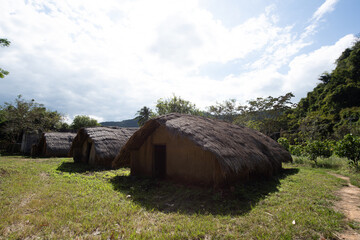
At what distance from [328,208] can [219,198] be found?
248 cm

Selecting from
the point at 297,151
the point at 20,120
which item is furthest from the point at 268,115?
the point at 20,120

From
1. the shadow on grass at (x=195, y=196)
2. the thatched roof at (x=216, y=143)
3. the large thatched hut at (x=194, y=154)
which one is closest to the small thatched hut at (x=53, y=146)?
the large thatched hut at (x=194, y=154)

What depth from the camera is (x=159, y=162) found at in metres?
8.70

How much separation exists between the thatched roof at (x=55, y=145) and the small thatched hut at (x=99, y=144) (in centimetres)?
443

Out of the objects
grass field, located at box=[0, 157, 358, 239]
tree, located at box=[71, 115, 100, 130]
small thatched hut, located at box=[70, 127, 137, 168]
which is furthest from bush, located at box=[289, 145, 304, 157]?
tree, located at box=[71, 115, 100, 130]

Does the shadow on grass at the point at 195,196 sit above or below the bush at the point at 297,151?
below

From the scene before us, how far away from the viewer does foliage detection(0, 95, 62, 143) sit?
23.3 m

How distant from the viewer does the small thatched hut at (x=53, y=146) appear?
1705cm

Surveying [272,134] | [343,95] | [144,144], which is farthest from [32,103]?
[343,95]

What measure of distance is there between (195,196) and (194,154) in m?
1.57

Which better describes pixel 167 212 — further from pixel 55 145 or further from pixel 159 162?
pixel 55 145

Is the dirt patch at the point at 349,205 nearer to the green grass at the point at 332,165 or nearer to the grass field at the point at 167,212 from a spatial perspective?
the grass field at the point at 167,212

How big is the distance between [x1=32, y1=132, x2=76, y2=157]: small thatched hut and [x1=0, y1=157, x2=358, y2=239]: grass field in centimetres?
1157

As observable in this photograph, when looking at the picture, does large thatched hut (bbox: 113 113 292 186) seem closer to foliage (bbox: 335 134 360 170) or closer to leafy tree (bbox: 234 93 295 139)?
foliage (bbox: 335 134 360 170)
